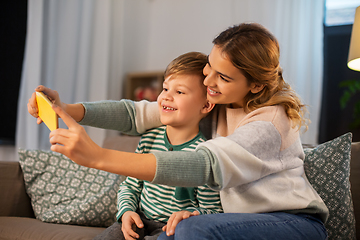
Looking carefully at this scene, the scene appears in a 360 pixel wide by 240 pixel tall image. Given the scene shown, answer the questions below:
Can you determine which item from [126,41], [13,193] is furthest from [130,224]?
[126,41]

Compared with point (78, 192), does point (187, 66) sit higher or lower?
higher

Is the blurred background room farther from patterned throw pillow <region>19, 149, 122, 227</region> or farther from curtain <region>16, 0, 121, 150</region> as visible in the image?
patterned throw pillow <region>19, 149, 122, 227</region>

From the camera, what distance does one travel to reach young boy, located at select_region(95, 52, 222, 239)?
1009 millimetres

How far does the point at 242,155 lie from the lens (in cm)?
78

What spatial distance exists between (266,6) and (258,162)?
242 centimetres

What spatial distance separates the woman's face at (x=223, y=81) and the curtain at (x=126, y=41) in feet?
5.17

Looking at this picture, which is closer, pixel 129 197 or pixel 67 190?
pixel 129 197

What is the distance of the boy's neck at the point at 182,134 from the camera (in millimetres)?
1092

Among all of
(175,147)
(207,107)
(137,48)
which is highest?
(137,48)

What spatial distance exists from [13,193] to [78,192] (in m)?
0.29

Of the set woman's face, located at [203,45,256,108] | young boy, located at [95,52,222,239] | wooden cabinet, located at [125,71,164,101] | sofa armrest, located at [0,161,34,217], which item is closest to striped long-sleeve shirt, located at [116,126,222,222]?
young boy, located at [95,52,222,239]

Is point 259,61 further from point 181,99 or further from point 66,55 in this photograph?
point 66,55

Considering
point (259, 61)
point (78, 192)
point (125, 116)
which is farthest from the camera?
point (78, 192)

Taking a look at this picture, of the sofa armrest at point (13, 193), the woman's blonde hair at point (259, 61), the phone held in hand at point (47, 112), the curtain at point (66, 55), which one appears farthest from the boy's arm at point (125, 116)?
the curtain at point (66, 55)
